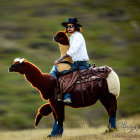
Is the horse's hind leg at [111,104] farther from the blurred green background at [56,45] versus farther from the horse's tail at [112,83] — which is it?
the blurred green background at [56,45]

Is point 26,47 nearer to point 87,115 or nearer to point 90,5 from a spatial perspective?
point 87,115

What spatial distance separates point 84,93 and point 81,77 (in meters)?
0.34

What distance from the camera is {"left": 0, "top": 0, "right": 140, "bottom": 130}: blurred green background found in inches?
783

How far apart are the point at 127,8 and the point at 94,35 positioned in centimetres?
1085

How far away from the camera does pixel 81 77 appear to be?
753cm

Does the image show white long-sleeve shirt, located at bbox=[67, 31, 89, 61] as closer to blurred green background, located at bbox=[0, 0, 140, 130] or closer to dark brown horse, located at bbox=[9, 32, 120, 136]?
dark brown horse, located at bbox=[9, 32, 120, 136]

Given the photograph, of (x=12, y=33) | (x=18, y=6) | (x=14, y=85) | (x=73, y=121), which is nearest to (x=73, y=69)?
(x=73, y=121)

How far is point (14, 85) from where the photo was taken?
22828mm

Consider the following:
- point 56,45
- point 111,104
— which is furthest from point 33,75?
point 56,45

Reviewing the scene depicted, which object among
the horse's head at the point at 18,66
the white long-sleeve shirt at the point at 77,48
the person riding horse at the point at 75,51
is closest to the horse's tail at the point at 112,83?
the person riding horse at the point at 75,51

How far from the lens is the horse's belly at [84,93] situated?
7465mm

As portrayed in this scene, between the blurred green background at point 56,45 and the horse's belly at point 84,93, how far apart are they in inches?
424

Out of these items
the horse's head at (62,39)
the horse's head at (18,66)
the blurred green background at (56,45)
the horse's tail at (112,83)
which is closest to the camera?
the horse's head at (18,66)

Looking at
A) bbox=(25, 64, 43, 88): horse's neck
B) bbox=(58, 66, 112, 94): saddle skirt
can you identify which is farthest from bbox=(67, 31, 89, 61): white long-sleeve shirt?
bbox=(25, 64, 43, 88): horse's neck
